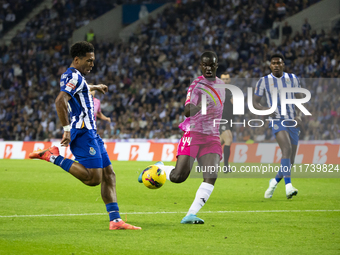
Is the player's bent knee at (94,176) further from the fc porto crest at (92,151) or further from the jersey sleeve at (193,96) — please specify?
the jersey sleeve at (193,96)

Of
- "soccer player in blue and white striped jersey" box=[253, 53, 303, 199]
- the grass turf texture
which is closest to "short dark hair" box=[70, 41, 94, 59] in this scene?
the grass turf texture

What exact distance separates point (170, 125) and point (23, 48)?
40.1ft

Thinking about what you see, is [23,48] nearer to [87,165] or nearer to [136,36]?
[136,36]

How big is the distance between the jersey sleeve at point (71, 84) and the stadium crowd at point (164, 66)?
14.6 m

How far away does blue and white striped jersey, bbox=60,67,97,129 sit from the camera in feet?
20.0

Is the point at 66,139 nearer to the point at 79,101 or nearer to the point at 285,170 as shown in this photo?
the point at 79,101

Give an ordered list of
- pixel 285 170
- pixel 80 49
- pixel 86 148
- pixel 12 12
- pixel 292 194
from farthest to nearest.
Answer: pixel 12 12 < pixel 285 170 < pixel 292 194 < pixel 80 49 < pixel 86 148

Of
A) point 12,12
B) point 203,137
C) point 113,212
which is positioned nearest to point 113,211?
point 113,212

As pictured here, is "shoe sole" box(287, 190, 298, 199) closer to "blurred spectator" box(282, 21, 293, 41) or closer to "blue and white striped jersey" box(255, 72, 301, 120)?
"blue and white striped jersey" box(255, 72, 301, 120)

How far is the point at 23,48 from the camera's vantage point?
31281 millimetres

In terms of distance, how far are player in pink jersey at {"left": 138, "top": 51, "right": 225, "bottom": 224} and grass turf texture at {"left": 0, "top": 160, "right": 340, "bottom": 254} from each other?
437 millimetres

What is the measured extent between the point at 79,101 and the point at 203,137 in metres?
1.62

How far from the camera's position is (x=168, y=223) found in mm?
6859

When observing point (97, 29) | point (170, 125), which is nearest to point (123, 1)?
point (97, 29)
